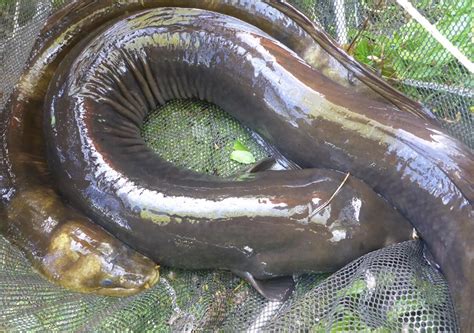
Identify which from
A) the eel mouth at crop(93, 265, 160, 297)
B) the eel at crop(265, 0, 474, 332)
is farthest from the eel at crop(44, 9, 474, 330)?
the eel mouth at crop(93, 265, 160, 297)

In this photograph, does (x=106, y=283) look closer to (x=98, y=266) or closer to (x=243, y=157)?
(x=98, y=266)

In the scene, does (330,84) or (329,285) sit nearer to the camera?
(329,285)

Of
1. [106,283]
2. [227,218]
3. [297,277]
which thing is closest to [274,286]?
[297,277]

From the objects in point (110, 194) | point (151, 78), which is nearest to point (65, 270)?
point (110, 194)

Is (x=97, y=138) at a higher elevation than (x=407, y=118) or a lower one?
lower

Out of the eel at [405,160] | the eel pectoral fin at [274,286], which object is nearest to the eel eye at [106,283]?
the eel pectoral fin at [274,286]

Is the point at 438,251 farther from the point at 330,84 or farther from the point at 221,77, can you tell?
the point at 221,77
